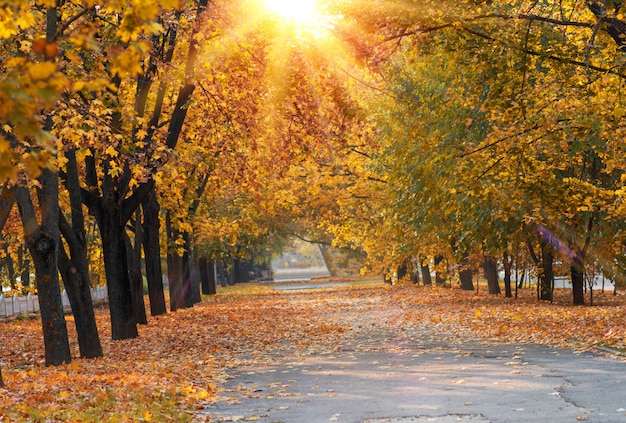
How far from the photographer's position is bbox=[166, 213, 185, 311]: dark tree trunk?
1342 inches

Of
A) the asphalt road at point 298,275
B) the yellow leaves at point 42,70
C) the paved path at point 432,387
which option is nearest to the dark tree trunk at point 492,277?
the paved path at point 432,387

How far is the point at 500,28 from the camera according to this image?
1550 cm

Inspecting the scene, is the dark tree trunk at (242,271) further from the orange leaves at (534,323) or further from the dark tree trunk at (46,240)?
the dark tree trunk at (46,240)

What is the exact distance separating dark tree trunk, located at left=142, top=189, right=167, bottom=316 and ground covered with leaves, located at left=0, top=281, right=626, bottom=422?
110cm

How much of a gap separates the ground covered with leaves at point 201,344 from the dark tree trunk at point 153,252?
3.60 ft

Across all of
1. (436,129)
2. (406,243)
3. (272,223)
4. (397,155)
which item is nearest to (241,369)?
(436,129)

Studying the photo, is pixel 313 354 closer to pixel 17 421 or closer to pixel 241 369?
pixel 241 369

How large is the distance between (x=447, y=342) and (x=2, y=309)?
24286 mm

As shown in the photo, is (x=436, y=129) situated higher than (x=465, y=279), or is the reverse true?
(x=436, y=129)

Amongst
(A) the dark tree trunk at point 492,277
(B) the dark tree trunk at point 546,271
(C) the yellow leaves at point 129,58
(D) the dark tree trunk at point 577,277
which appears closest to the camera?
(C) the yellow leaves at point 129,58

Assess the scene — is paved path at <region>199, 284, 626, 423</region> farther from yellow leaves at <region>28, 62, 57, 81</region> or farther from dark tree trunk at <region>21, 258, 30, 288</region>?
dark tree trunk at <region>21, 258, 30, 288</region>

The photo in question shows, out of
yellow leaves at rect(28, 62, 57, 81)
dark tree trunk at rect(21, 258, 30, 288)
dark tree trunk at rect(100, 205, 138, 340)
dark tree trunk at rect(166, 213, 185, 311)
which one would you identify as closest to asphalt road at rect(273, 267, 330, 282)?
dark tree trunk at rect(21, 258, 30, 288)

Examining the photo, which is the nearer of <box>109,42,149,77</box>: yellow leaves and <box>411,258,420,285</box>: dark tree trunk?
<box>109,42,149,77</box>: yellow leaves

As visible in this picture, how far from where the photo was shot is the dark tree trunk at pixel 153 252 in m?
28.6
